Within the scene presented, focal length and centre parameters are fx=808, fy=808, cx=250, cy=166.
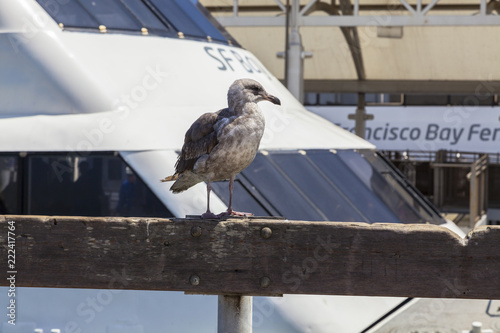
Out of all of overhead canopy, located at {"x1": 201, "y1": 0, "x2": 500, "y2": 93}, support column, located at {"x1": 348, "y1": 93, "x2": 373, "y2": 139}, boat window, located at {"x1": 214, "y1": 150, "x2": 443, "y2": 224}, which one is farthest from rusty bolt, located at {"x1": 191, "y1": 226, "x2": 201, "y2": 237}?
support column, located at {"x1": 348, "y1": 93, "x2": 373, "y2": 139}

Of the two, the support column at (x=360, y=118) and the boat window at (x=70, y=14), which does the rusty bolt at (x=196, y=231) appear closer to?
the boat window at (x=70, y=14)

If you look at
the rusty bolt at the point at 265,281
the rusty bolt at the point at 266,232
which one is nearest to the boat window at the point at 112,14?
the rusty bolt at the point at 266,232

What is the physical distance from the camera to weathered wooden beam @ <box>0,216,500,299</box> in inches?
136

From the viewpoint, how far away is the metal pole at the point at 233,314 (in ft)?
11.9

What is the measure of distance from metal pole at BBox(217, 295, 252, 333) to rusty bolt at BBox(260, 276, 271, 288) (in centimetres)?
19

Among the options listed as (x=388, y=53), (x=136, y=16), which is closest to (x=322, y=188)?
(x=136, y=16)

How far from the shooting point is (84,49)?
6.15 metres

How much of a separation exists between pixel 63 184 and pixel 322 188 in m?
1.95

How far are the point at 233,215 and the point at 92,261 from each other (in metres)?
0.66

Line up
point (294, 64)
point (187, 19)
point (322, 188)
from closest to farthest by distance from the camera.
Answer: point (322, 188) → point (187, 19) → point (294, 64)

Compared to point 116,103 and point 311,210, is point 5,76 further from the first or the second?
point 311,210

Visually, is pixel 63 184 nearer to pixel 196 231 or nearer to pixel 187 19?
pixel 187 19

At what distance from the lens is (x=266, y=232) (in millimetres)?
3486

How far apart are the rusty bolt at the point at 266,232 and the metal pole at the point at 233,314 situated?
0.34 metres
